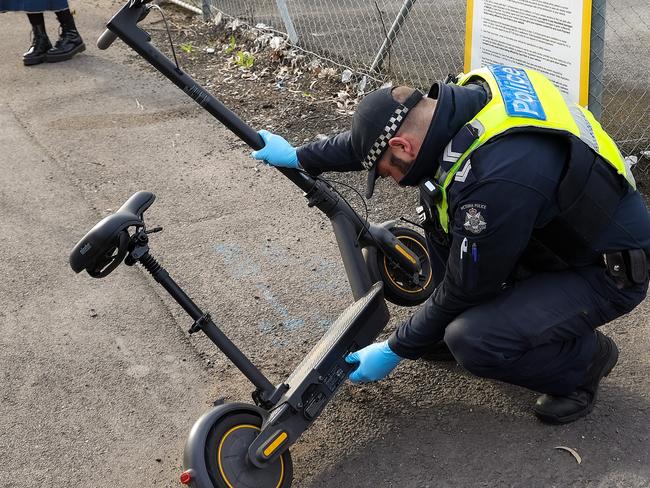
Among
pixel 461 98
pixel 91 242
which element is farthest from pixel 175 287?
pixel 461 98

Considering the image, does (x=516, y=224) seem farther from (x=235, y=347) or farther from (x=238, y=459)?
(x=238, y=459)

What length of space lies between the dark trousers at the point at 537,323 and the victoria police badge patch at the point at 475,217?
40 cm

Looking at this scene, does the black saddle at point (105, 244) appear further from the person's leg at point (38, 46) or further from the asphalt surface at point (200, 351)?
the person's leg at point (38, 46)

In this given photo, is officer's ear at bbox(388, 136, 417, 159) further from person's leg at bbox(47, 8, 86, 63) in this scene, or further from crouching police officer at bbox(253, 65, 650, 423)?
person's leg at bbox(47, 8, 86, 63)

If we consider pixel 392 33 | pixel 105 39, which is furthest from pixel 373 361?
pixel 392 33

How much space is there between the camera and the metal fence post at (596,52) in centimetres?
382

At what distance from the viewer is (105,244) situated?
267 centimetres

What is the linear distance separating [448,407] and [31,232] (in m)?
2.88

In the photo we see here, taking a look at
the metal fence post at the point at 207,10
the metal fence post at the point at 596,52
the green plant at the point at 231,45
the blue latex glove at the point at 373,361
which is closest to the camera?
the blue latex glove at the point at 373,361

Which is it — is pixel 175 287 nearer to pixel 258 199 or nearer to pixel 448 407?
pixel 448 407

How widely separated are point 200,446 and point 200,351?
1.09 meters

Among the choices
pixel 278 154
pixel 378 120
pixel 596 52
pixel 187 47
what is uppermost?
pixel 596 52

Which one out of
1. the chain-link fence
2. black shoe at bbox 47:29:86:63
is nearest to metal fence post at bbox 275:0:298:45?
the chain-link fence

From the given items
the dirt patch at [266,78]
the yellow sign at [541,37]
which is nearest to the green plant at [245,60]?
the dirt patch at [266,78]
